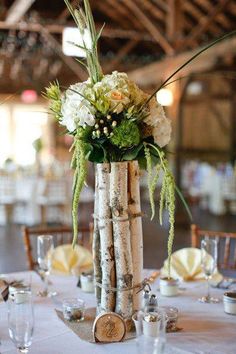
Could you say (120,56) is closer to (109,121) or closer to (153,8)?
(153,8)

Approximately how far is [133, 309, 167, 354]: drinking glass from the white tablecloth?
0.27 meters

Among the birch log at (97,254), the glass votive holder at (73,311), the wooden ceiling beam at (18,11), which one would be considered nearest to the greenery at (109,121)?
the birch log at (97,254)

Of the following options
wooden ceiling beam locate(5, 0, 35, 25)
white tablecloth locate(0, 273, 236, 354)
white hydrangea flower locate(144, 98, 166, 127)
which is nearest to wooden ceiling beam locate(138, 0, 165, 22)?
wooden ceiling beam locate(5, 0, 35, 25)

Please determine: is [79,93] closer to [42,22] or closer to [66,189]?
[66,189]

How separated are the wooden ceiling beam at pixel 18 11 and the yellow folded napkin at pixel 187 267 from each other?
6713 mm

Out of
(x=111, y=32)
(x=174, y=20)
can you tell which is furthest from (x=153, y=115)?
(x=111, y=32)

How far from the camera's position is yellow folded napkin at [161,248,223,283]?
8.38 feet

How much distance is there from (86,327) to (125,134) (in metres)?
0.72

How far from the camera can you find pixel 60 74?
15.7 m

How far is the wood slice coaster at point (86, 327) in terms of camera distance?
1.76 metres

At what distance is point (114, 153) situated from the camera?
179cm

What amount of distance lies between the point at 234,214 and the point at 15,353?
8.74 m

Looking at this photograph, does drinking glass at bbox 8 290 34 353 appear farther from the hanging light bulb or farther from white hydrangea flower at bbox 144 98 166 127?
the hanging light bulb

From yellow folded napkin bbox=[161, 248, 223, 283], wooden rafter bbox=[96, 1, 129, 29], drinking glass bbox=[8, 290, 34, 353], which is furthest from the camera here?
wooden rafter bbox=[96, 1, 129, 29]
